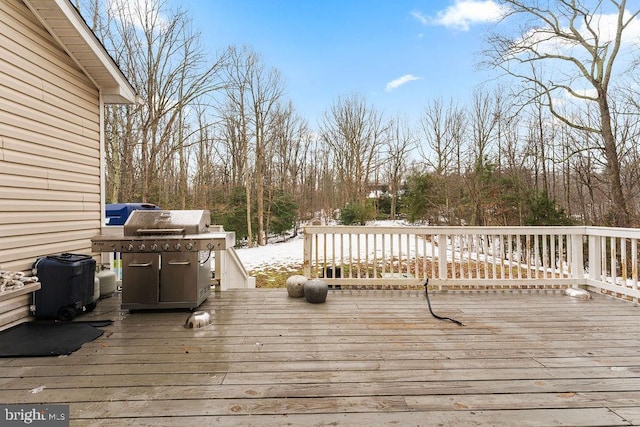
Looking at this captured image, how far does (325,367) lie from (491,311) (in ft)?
7.42

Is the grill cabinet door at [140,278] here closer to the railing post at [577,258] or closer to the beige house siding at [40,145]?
the beige house siding at [40,145]

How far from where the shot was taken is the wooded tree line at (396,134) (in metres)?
8.77

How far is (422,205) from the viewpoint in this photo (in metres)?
14.6

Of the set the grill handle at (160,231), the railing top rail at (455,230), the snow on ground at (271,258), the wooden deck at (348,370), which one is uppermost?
the grill handle at (160,231)

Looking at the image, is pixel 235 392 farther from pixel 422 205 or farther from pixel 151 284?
pixel 422 205

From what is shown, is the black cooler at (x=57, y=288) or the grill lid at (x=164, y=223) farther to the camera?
the grill lid at (x=164, y=223)

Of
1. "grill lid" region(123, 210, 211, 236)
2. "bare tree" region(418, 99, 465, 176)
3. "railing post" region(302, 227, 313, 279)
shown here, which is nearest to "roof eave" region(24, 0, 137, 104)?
"grill lid" region(123, 210, 211, 236)

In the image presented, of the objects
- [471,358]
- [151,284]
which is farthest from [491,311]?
[151,284]

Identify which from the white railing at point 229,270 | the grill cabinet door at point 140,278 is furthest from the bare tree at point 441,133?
the grill cabinet door at point 140,278

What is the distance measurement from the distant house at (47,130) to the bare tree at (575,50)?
10146 mm

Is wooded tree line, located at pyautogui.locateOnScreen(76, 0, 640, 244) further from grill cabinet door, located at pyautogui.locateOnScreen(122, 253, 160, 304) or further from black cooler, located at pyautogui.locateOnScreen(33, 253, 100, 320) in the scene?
grill cabinet door, located at pyautogui.locateOnScreen(122, 253, 160, 304)

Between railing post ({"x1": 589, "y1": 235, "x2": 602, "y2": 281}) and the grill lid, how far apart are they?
508 cm

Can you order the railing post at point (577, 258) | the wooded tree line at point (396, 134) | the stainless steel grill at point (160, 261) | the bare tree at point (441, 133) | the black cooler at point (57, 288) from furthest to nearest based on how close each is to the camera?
the bare tree at point (441, 133) → the wooded tree line at point (396, 134) → the railing post at point (577, 258) → the stainless steel grill at point (160, 261) → the black cooler at point (57, 288)

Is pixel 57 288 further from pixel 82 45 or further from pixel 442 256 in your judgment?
pixel 442 256
